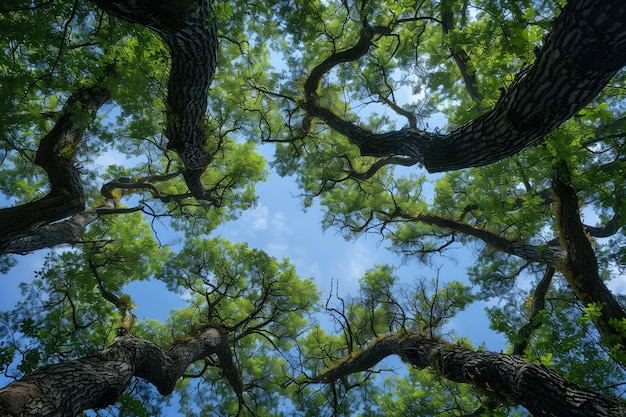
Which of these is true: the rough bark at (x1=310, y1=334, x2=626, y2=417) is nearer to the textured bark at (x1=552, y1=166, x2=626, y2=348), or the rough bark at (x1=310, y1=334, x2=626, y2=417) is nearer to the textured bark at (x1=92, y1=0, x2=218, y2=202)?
the textured bark at (x1=552, y1=166, x2=626, y2=348)

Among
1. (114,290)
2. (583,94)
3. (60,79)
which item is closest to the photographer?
(583,94)

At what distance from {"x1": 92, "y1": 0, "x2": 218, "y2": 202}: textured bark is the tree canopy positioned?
27 millimetres

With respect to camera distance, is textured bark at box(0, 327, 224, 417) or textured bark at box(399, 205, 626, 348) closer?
textured bark at box(0, 327, 224, 417)

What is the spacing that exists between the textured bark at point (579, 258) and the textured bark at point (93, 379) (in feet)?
21.8

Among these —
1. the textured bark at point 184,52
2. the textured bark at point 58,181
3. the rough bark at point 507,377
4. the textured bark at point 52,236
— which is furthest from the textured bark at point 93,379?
the textured bark at point 184,52

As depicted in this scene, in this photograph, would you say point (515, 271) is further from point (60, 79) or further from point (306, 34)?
point (60, 79)

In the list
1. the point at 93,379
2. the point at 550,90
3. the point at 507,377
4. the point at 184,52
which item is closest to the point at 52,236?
the point at 93,379

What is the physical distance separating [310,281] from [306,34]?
6868mm

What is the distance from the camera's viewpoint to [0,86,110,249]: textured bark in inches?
190

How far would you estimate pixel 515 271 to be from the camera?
9.16m

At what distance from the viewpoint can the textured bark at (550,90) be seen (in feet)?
8.07

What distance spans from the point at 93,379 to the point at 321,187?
5855 millimetres

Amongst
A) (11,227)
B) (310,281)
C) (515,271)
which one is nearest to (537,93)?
(11,227)

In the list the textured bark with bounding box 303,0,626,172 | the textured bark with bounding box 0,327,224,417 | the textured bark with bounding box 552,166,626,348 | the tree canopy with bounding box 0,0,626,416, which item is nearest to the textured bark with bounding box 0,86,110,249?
the tree canopy with bounding box 0,0,626,416
